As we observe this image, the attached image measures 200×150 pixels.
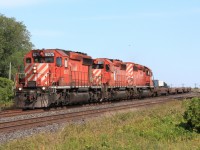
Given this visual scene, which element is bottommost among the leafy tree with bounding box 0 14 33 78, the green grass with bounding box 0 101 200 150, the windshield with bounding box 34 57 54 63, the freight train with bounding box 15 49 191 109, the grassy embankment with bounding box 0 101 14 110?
the green grass with bounding box 0 101 200 150

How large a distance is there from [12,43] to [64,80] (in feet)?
165

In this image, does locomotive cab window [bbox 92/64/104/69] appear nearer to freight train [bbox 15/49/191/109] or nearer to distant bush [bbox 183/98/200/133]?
freight train [bbox 15/49/191/109]

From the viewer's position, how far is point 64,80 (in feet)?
75.2

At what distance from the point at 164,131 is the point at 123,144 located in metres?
2.65

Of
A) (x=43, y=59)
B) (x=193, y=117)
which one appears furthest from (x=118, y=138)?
(x=43, y=59)

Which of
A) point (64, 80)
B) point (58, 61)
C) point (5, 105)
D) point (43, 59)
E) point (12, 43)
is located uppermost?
point (12, 43)

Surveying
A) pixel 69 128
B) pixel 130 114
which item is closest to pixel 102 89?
pixel 130 114

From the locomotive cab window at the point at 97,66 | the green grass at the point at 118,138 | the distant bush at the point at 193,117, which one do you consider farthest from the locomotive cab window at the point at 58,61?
the distant bush at the point at 193,117

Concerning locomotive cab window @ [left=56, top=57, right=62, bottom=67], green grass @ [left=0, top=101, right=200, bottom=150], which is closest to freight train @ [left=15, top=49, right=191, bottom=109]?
locomotive cab window @ [left=56, top=57, right=62, bottom=67]

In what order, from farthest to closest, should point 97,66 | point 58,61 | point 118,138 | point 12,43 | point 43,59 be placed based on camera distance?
point 12,43
point 97,66
point 43,59
point 58,61
point 118,138

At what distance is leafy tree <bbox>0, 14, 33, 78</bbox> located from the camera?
2594 inches

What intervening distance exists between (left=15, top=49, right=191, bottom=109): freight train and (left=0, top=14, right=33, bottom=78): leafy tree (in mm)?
37122

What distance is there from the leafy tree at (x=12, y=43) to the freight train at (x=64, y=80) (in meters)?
37.1

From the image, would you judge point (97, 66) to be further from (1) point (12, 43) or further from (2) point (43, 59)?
(1) point (12, 43)
